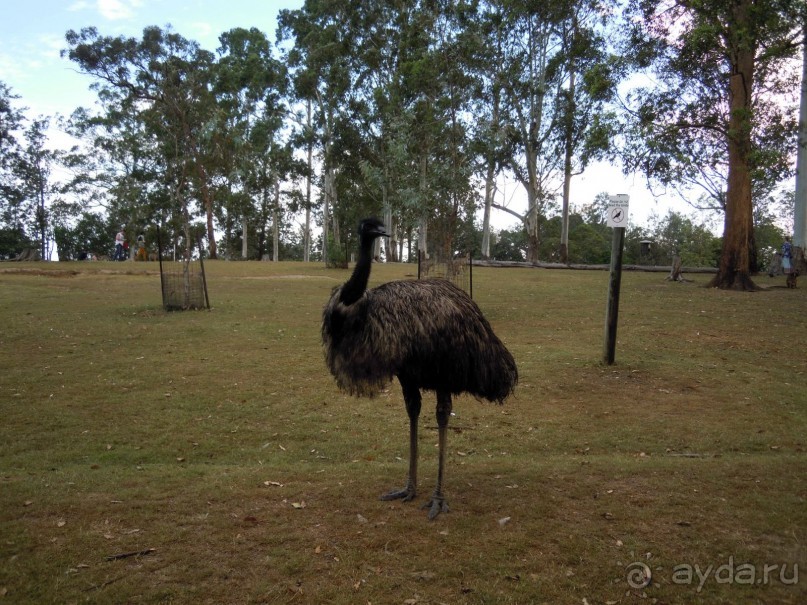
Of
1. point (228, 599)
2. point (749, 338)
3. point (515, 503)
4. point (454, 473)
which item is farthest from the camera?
point (749, 338)

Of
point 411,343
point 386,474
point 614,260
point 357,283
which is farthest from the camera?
point 614,260

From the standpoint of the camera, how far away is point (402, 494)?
17.9 feet

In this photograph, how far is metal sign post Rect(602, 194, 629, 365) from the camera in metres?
10.1

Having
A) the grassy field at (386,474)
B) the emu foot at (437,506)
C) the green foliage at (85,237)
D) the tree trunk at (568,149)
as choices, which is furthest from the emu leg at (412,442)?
the green foliage at (85,237)

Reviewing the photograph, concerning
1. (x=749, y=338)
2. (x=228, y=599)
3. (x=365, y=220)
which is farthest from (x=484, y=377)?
(x=749, y=338)

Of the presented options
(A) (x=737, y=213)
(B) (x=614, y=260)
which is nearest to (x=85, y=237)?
(A) (x=737, y=213)

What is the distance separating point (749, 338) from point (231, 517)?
11.4 metres

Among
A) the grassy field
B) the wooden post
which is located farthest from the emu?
the wooden post

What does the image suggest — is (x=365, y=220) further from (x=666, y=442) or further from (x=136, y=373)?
(x=136, y=373)

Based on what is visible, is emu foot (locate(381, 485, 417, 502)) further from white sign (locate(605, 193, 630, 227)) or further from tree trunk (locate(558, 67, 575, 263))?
tree trunk (locate(558, 67, 575, 263))

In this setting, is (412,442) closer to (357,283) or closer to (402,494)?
(402,494)

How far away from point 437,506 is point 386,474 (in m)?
1.17

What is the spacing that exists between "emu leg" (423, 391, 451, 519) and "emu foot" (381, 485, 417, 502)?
0.18m

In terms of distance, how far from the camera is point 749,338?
Result: 12930 mm
